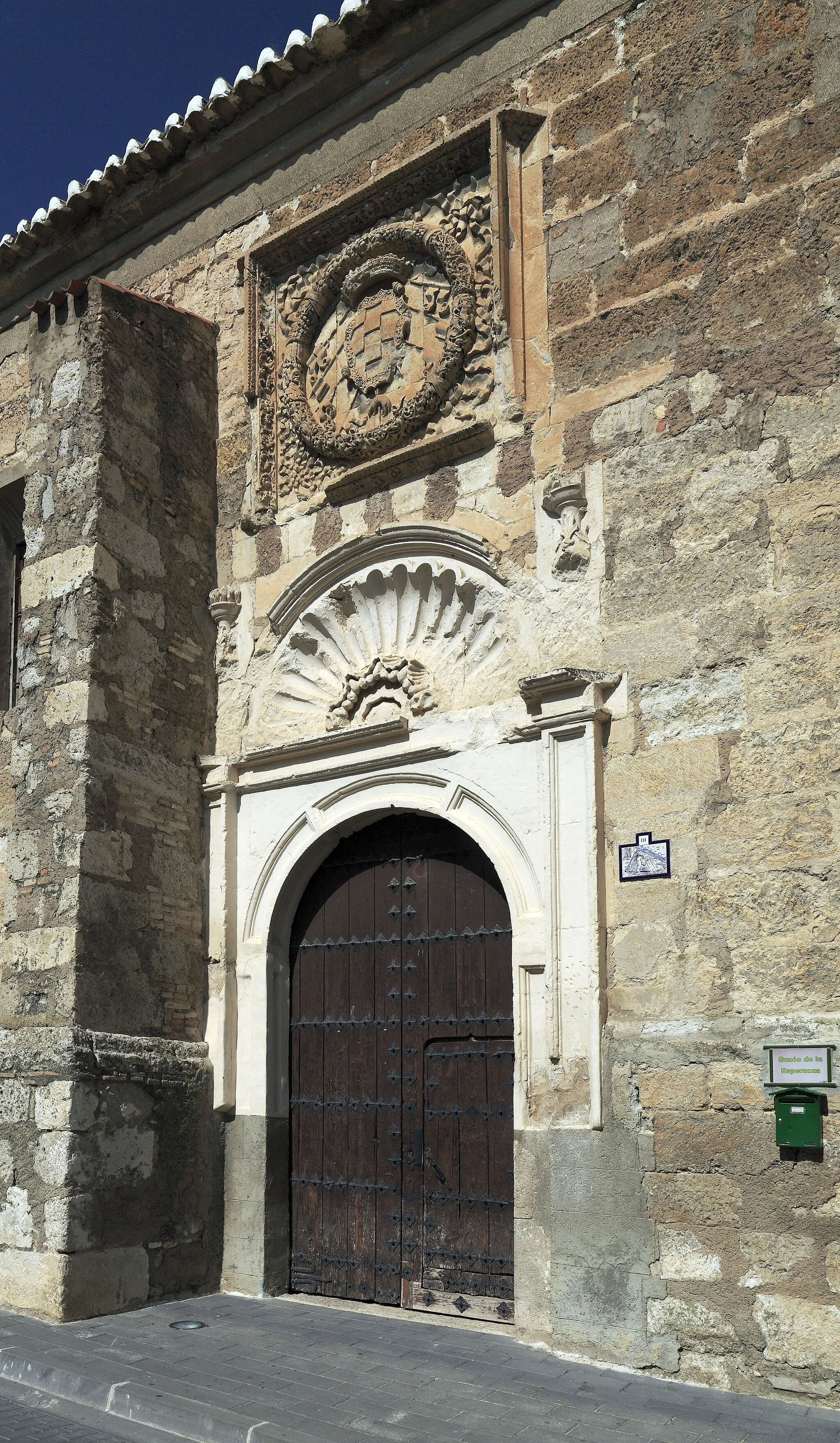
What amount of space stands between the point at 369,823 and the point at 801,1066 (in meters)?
2.46

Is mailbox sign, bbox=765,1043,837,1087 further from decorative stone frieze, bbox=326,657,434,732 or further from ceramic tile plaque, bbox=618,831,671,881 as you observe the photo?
decorative stone frieze, bbox=326,657,434,732

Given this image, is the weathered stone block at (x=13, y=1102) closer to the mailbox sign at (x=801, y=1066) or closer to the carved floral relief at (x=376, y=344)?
the carved floral relief at (x=376, y=344)

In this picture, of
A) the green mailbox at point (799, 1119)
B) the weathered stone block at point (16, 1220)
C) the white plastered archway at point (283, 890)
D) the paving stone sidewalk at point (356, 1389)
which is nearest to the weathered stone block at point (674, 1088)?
the green mailbox at point (799, 1119)

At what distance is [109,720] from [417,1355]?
3156 millimetres

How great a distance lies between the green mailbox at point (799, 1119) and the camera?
174 inches

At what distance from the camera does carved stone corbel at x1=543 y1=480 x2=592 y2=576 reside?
555 centimetres

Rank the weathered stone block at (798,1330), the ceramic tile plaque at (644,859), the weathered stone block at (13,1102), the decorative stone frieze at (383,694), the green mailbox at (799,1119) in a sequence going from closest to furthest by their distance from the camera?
the weathered stone block at (798,1330)
the green mailbox at (799,1119)
the ceramic tile plaque at (644,859)
the weathered stone block at (13,1102)
the decorative stone frieze at (383,694)

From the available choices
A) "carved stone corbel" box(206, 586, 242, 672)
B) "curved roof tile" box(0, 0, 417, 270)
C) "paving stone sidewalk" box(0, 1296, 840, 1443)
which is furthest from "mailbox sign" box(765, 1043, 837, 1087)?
"curved roof tile" box(0, 0, 417, 270)

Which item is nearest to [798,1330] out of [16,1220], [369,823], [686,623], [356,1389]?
[356,1389]

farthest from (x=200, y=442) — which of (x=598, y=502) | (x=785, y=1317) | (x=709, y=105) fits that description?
(x=785, y=1317)

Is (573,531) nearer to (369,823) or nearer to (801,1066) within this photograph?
(369,823)

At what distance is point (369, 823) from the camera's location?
6.29 metres

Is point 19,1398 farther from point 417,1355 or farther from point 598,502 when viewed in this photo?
point 598,502

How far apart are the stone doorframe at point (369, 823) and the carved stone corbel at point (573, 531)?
0.53 metres
